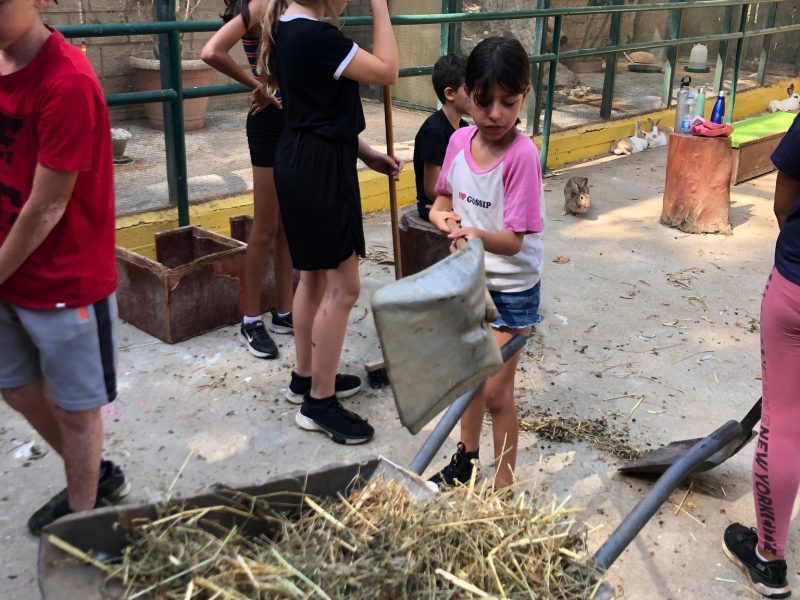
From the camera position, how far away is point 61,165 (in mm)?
2105

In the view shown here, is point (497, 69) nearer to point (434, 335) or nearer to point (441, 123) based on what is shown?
point (434, 335)

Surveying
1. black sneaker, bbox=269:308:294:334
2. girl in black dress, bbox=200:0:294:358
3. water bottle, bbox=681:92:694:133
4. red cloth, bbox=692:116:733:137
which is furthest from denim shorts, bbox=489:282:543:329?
water bottle, bbox=681:92:694:133

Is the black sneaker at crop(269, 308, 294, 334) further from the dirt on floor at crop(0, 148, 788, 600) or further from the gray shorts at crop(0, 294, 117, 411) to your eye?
the gray shorts at crop(0, 294, 117, 411)

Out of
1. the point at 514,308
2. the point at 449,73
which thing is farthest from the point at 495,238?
the point at 449,73

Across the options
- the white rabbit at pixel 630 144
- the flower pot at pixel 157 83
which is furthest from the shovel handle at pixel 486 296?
the white rabbit at pixel 630 144

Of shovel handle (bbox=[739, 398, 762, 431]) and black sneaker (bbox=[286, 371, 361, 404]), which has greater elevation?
shovel handle (bbox=[739, 398, 762, 431])

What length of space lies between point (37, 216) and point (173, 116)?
258 centimetres

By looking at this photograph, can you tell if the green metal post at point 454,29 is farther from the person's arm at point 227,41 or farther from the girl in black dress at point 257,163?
the person's arm at point 227,41

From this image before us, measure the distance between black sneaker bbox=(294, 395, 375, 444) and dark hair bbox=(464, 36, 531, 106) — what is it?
1.44 meters

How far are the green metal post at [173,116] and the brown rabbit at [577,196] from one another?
2.98m

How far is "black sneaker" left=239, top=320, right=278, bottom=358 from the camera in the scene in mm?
3963

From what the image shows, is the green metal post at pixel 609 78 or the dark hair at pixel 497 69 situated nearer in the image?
the dark hair at pixel 497 69

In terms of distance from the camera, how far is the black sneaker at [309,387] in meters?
3.59

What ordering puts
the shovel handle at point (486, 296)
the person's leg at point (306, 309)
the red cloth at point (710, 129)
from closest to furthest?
the shovel handle at point (486, 296) < the person's leg at point (306, 309) < the red cloth at point (710, 129)
